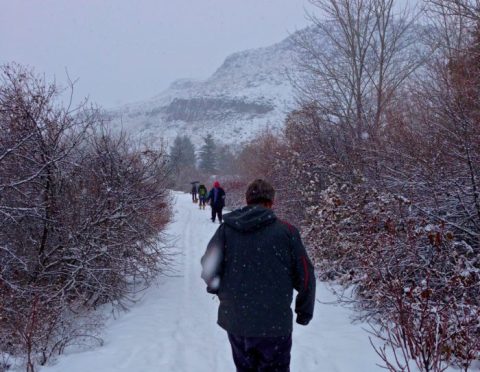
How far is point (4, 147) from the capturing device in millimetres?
6199

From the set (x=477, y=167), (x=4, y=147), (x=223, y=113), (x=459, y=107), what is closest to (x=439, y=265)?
(x=477, y=167)

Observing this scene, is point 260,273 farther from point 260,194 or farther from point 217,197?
point 217,197

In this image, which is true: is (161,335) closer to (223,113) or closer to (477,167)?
(477,167)

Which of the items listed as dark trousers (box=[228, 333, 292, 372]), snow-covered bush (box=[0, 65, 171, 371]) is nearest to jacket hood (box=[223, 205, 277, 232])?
dark trousers (box=[228, 333, 292, 372])

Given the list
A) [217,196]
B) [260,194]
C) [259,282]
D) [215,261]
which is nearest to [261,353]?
[259,282]

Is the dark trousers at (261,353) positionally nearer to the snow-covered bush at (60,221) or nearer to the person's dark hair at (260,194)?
the person's dark hair at (260,194)

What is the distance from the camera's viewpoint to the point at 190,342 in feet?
18.5

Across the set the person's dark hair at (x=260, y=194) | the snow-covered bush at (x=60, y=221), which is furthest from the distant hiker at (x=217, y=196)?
the person's dark hair at (x=260, y=194)

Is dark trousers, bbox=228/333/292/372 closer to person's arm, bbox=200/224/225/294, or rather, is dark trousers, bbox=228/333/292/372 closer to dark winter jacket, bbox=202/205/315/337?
dark winter jacket, bbox=202/205/315/337

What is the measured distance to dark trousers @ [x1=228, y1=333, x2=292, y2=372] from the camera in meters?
2.89

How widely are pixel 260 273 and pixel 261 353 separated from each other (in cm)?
59

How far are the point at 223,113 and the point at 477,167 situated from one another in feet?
578

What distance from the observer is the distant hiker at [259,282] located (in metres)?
2.86

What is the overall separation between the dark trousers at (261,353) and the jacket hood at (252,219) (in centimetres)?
78
